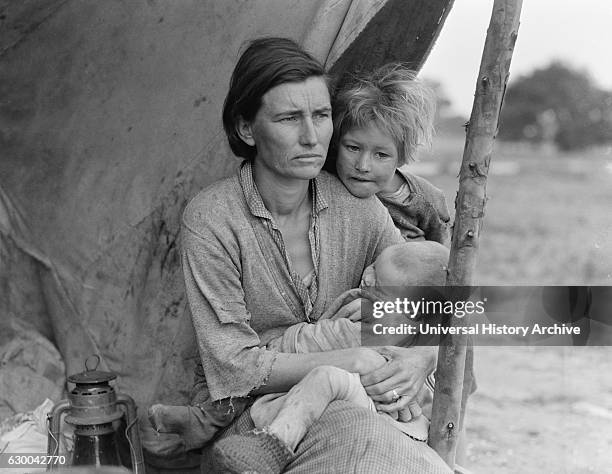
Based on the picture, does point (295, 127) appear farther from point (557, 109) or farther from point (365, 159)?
point (557, 109)

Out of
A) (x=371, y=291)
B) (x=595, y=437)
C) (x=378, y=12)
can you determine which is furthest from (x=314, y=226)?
(x=595, y=437)

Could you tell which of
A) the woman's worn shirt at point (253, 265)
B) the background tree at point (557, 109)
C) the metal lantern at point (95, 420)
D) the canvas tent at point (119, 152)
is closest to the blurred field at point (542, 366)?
the woman's worn shirt at point (253, 265)

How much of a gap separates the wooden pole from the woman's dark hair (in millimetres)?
474

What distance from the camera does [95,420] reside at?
8.19ft

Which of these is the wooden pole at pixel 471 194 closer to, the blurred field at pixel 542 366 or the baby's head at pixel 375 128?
the baby's head at pixel 375 128

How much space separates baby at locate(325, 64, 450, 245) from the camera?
2.38m

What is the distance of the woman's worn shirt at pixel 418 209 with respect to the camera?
8.62ft

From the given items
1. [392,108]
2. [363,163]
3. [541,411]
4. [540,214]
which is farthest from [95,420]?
[540,214]

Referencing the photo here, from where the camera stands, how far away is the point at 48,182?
3.03 m

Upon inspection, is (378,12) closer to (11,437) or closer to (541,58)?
(11,437)

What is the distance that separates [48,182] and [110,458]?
1010 mm

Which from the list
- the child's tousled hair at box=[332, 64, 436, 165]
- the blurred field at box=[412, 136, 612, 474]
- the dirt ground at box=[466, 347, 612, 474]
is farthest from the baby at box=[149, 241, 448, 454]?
the dirt ground at box=[466, 347, 612, 474]

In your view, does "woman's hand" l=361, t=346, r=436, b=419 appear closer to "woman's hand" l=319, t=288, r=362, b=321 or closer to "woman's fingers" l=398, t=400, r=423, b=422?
"woman's fingers" l=398, t=400, r=423, b=422

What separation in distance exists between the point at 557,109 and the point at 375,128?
11.8 metres
